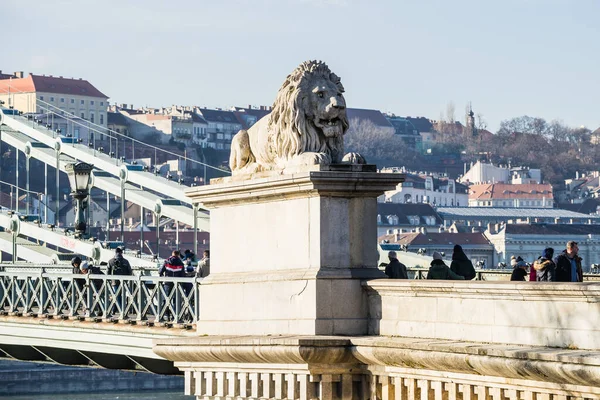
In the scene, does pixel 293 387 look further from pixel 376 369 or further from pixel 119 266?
pixel 119 266

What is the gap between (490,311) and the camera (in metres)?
11.4

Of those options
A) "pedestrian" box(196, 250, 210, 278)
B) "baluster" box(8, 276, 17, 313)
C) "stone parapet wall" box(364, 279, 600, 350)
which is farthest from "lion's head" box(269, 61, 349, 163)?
"baluster" box(8, 276, 17, 313)

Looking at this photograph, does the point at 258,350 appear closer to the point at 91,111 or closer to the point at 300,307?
the point at 300,307

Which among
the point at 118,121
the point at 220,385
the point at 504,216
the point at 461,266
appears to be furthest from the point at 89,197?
the point at 118,121

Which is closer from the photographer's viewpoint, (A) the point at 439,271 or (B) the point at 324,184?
(B) the point at 324,184

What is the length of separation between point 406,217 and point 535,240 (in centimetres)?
2855

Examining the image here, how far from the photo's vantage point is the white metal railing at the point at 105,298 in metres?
18.5

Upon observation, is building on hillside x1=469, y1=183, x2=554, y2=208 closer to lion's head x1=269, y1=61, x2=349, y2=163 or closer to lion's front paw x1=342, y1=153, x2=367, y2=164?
lion's head x1=269, y1=61, x2=349, y2=163

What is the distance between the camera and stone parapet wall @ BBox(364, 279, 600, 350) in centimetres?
1055

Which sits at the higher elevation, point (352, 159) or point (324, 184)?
point (352, 159)

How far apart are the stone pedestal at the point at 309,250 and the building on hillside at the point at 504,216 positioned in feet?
499

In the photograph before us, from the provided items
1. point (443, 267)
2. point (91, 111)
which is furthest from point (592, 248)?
point (443, 267)

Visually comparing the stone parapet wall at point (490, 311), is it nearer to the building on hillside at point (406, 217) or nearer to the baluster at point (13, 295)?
the baluster at point (13, 295)

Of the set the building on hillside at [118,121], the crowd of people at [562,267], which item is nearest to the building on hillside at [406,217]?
the building on hillside at [118,121]
